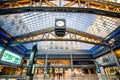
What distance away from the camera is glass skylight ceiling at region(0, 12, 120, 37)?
11.8 m

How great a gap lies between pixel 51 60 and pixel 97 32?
13453 mm

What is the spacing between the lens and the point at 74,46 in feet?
76.8

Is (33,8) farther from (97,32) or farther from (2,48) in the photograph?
(97,32)

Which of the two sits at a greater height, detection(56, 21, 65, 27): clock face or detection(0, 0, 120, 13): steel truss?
detection(0, 0, 120, 13): steel truss

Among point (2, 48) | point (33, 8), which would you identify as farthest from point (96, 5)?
point (2, 48)

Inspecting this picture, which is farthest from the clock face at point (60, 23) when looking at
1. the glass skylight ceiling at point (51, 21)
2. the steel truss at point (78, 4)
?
the glass skylight ceiling at point (51, 21)

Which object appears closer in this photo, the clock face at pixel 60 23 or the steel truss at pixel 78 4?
the steel truss at pixel 78 4

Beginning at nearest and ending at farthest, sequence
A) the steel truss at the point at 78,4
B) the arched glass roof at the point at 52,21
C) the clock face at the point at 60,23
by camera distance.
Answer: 1. the steel truss at the point at 78,4
2. the clock face at the point at 60,23
3. the arched glass roof at the point at 52,21

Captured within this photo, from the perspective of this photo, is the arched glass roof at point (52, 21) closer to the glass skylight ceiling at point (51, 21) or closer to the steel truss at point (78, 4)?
the glass skylight ceiling at point (51, 21)

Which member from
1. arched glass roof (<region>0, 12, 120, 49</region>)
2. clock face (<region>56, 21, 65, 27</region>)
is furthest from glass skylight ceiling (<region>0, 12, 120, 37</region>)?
clock face (<region>56, 21, 65, 27</region>)

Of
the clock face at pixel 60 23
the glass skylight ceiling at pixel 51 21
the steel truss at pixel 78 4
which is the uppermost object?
the glass skylight ceiling at pixel 51 21

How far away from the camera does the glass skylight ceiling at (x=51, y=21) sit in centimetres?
1178

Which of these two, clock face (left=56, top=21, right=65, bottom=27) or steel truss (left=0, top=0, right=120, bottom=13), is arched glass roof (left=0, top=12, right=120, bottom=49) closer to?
steel truss (left=0, top=0, right=120, bottom=13)

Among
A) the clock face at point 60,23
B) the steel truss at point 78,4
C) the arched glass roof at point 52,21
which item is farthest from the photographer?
the arched glass roof at point 52,21
